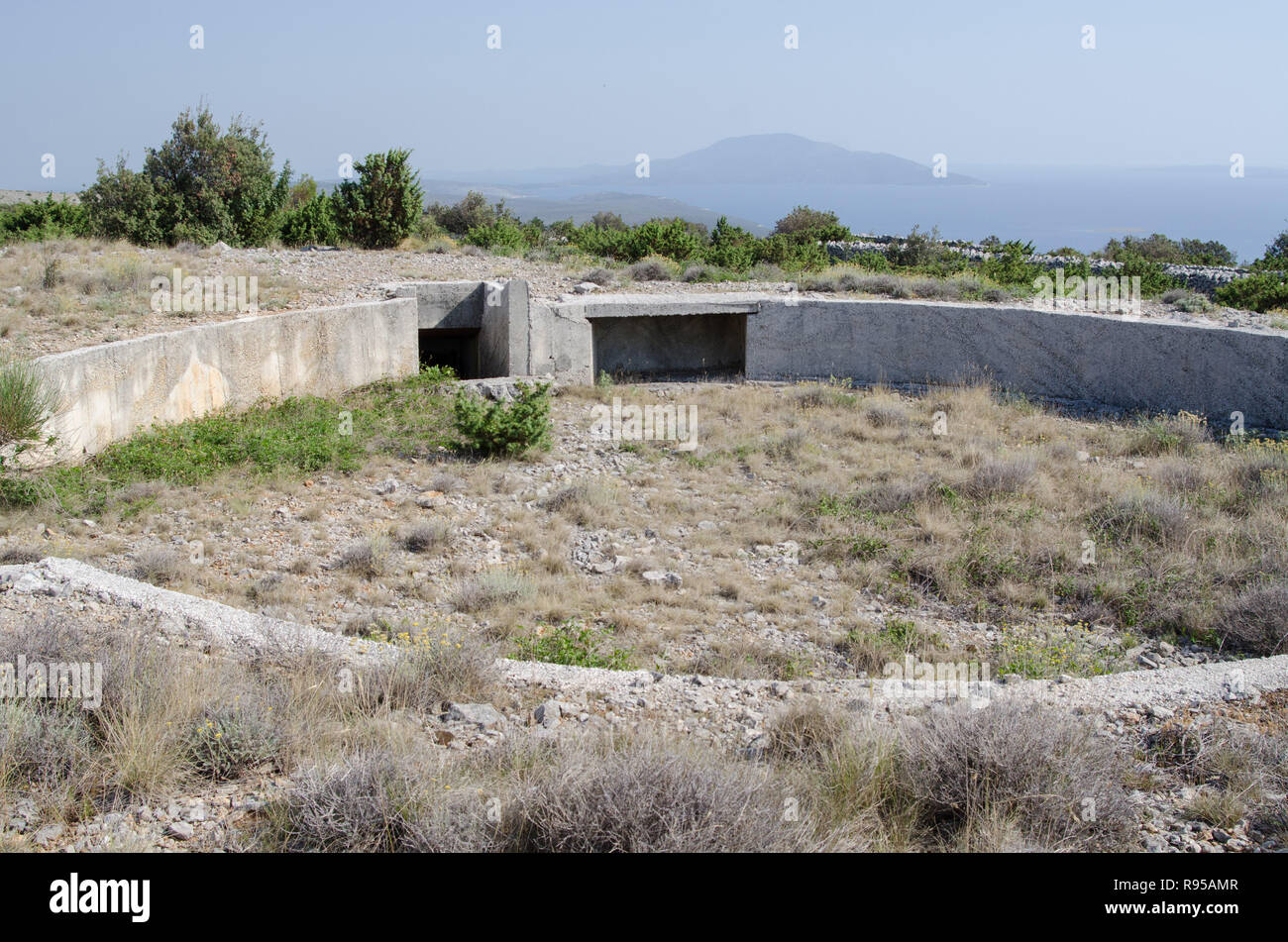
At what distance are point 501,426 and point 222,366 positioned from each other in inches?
116

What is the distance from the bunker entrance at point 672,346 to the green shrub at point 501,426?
3.39m

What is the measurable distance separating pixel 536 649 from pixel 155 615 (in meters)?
1.98

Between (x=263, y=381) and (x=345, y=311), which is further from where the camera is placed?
(x=345, y=311)

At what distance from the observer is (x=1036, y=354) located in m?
11.4

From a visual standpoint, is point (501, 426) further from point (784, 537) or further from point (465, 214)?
point (465, 214)

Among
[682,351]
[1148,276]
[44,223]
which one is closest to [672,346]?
[682,351]

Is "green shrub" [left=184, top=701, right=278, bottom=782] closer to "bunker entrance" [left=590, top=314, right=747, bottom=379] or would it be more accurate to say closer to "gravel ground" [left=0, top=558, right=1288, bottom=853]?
"gravel ground" [left=0, top=558, right=1288, bottom=853]

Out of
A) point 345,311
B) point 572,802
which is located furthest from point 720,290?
point 572,802

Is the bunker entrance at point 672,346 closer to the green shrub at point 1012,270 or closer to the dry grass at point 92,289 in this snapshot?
the dry grass at point 92,289

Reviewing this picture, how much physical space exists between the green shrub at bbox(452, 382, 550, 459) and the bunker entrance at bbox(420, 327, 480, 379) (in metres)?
4.05

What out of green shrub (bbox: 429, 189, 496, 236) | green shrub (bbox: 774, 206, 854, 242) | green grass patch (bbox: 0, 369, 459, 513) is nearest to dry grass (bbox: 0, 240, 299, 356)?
green grass patch (bbox: 0, 369, 459, 513)

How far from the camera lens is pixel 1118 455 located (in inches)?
361

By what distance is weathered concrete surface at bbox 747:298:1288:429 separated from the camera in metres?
10.1

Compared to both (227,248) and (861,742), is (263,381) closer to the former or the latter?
(227,248)
